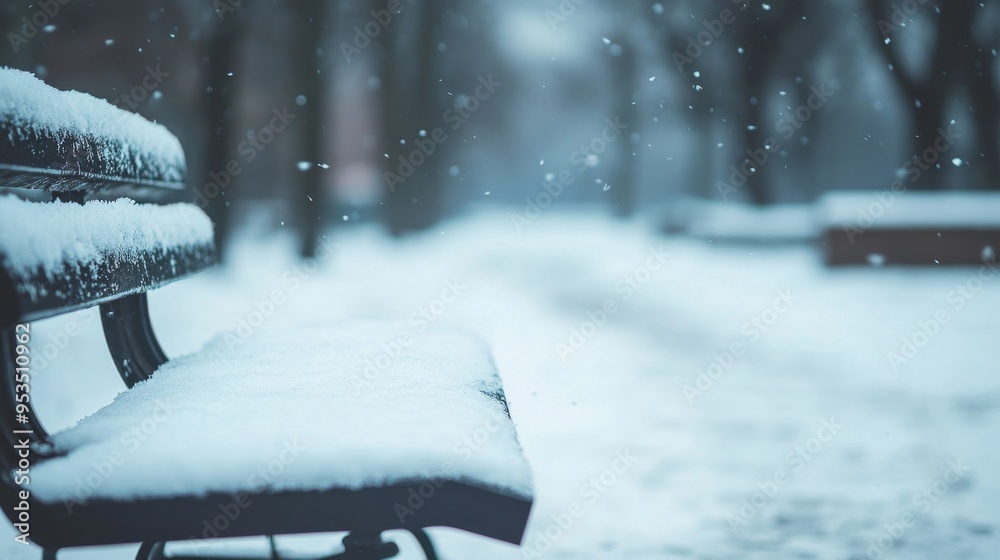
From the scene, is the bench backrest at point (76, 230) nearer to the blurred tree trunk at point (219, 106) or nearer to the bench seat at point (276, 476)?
the bench seat at point (276, 476)

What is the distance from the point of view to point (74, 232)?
125 centimetres

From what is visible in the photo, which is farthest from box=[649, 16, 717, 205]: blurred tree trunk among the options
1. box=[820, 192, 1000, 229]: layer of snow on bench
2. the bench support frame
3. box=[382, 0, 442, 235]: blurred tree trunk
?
the bench support frame

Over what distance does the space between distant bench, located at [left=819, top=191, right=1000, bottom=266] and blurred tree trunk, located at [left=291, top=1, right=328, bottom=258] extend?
763 cm

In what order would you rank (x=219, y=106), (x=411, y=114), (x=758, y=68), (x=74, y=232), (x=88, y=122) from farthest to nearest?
(x=411, y=114) < (x=758, y=68) < (x=219, y=106) < (x=88, y=122) < (x=74, y=232)

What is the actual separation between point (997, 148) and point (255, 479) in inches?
635

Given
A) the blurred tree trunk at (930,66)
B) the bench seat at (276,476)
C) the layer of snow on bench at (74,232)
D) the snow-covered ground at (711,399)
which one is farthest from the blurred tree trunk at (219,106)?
the blurred tree trunk at (930,66)

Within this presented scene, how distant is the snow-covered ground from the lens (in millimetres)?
2830

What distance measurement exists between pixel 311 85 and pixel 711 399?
27.7 ft

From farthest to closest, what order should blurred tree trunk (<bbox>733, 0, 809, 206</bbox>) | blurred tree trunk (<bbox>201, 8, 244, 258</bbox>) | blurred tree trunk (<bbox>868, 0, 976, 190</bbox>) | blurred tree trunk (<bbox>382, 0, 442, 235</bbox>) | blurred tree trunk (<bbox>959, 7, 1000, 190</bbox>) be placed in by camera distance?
blurred tree trunk (<bbox>382, 0, 442, 235</bbox>) → blurred tree trunk (<bbox>733, 0, 809, 206</bbox>) → blurred tree trunk (<bbox>959, 7, 1000, 190</bbox>) → blurred tree trunk (<bbox>868, 0, 976, 190</bbox>) → blurred tree trunk (<bbox>201, 8, 244, 258</bbox>)

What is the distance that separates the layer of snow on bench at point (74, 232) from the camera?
1.06 m

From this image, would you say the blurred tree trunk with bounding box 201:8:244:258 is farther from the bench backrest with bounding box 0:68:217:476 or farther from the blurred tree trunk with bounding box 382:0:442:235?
the bench backrest with bounding box 0:68:217:476

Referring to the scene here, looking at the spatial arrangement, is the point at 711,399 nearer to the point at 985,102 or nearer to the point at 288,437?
the point at 288,437

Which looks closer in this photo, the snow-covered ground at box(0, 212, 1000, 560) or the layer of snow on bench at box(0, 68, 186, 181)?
the layer of snow on bench at box(0, 68, 186, 181)

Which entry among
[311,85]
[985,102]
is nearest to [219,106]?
[311,85]
